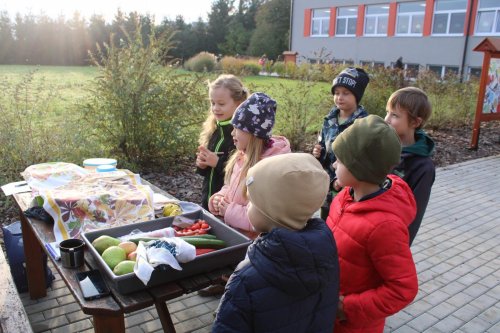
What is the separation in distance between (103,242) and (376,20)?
29579 mm

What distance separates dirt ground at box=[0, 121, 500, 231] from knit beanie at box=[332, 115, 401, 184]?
381cm

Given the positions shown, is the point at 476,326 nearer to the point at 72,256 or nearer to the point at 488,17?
the point at 72,256

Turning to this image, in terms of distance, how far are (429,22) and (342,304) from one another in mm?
26637

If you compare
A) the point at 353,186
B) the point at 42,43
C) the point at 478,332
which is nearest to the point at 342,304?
the point at 353,186

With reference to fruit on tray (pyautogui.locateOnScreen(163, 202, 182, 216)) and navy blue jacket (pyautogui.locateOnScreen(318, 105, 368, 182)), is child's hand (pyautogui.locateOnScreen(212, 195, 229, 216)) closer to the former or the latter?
fruit on tray (pyautogui.locateOnScreen(163, 202, 182, 216))

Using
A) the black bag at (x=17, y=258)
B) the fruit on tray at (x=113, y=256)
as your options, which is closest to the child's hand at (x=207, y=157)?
the fruit on tray at (x=113, y=256)

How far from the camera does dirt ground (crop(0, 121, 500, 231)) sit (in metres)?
5.56

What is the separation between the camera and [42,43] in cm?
3609

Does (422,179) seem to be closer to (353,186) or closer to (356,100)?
(353,186)

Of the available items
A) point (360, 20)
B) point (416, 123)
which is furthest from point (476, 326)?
Result: point (360, 20)

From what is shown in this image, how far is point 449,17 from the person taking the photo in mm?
24188

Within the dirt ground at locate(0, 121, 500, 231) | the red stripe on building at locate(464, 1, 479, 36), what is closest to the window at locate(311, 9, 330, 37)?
the red stripe on building at locate(464, 1, 479, 36)

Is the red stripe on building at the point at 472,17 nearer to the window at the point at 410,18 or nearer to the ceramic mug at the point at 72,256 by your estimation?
the window at the point at 410,18

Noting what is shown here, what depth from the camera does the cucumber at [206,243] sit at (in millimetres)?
2051
